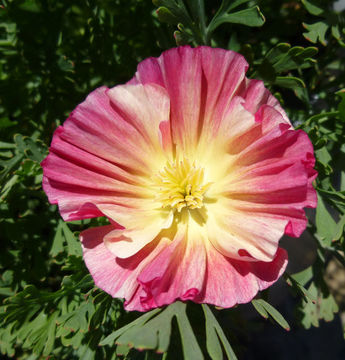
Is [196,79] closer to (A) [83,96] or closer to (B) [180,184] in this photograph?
(B) [180,184]

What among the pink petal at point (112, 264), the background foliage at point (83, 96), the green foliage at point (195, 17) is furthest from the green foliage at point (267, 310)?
the green foliage at point (195, 17)

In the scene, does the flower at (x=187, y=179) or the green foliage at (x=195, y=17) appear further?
the green foliage at (x=195, y=17)

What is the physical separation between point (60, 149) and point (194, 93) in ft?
1.03

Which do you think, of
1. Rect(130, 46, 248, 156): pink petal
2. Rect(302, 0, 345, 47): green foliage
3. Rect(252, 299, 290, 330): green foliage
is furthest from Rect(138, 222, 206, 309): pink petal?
Rect(302, 0, 345, 47): green foliage

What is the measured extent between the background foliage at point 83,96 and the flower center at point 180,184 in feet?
0.74

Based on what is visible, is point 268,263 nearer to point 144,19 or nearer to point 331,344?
point 144,19

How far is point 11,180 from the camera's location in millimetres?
1042

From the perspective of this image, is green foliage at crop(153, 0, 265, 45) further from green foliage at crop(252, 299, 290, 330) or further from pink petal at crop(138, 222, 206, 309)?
green foliage at crop(252, 299, 290, 330)

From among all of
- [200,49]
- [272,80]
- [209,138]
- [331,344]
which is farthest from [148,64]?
[331,344]

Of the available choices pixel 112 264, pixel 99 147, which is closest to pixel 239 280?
pixel 112 264

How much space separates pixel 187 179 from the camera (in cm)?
94

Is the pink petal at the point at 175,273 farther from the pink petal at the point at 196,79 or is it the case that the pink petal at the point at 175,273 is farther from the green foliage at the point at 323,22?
the green foliage at the point at 323,22

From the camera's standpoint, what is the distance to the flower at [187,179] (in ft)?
2.38

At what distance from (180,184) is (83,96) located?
0.53m
